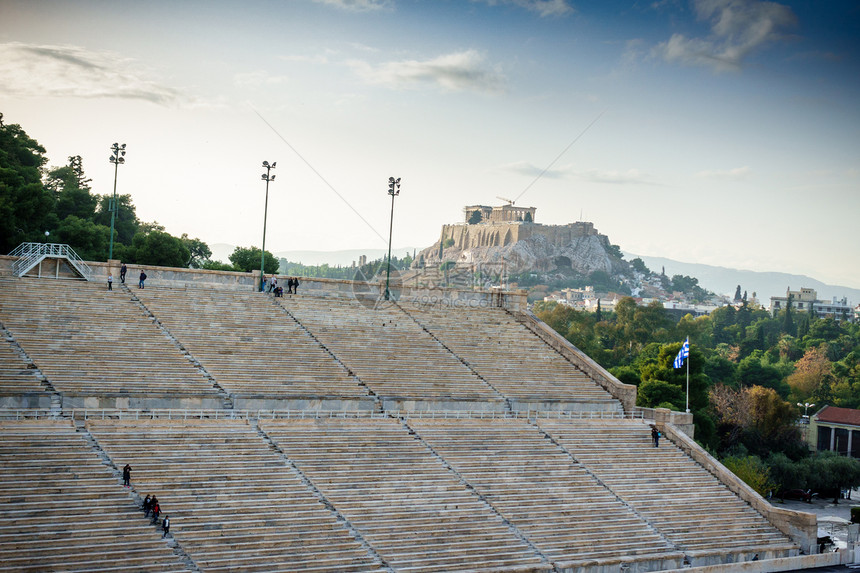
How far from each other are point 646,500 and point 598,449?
11.5 feet

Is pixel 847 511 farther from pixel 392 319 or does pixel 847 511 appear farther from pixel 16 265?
pixel 16 265

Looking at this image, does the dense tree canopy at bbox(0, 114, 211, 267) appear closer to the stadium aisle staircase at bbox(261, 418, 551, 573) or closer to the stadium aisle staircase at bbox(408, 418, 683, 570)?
the stadium aisle staircase at bbox(261, 418, 551, 573)

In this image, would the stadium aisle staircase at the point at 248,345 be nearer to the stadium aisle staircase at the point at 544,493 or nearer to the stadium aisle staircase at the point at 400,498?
the stadium aisle staircase at the point at 400,498

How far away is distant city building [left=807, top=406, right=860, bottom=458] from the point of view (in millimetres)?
69750

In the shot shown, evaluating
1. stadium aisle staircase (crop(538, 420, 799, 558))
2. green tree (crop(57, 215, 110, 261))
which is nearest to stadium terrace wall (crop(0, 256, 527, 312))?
stadium aisle staircase (crop(538, 420, 799, 558))

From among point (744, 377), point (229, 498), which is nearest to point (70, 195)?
point (229, 498)

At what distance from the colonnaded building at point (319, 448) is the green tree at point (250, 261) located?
16.1 m

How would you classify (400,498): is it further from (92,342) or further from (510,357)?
(510,357)

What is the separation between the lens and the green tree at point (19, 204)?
46.9 m

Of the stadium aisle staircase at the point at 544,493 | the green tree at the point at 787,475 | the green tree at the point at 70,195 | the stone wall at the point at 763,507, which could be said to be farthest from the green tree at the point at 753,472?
the green tree at the point at 70,195

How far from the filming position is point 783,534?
3244 cm

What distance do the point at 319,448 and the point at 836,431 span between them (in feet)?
181

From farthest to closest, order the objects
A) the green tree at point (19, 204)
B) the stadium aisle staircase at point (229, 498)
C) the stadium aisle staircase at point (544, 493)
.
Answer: the green tree at point (19, 204)
the stadium aisle staircase at point (544, 493)
the stadium aisle staircase at point (229, 498)

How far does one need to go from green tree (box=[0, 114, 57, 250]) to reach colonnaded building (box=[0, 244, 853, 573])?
11.4 metres
